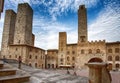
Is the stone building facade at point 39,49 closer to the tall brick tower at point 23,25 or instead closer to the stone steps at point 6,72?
the tall brick tower at point 23,25

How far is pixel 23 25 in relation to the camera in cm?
3866

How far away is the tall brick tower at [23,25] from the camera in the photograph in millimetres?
38159

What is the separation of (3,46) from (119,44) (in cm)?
3990

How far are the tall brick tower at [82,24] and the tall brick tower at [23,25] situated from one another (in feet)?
Answer: 60.4

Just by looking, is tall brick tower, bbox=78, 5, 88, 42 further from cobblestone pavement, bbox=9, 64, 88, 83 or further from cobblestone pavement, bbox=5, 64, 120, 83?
cobblestone pavement, bbox=9, 64, 88, 83

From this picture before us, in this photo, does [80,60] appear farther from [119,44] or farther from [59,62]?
[119,44]

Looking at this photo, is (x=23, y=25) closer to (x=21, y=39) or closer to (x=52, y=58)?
(x=21, y=39)

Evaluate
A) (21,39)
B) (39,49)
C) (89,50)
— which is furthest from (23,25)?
(89,50)

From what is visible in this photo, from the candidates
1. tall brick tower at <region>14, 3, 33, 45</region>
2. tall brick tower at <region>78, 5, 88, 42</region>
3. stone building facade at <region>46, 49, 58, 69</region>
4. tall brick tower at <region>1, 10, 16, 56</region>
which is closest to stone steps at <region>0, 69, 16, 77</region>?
tall brick tower at <region>14, 3, 33, 45</region>

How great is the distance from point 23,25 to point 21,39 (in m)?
4.74

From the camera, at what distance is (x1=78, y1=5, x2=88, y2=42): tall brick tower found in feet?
139

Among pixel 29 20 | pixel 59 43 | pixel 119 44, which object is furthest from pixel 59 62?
pixel 119 44

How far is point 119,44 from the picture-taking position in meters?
37.8

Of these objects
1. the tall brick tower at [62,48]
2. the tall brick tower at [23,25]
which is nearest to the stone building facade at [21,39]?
the tall brick tower at [23,25]
